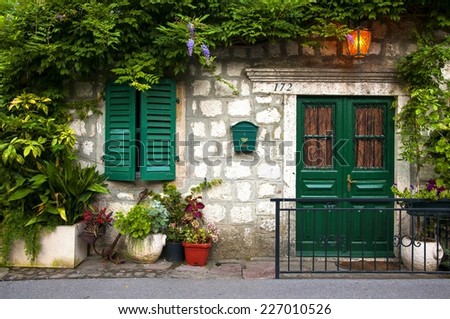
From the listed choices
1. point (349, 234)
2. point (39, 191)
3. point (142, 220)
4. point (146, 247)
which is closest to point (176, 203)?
point (142, 220)

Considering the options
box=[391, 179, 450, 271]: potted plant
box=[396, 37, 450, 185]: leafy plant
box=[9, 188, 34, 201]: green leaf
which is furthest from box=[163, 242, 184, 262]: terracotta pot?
box=[396, 37, 450, 185]: leafy plant

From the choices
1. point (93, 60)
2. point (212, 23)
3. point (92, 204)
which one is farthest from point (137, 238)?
point (212, 23)

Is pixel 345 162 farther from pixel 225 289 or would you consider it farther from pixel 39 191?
pixel 39 191

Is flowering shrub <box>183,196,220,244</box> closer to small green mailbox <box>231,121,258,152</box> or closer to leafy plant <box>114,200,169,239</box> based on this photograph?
leafy plant <box>114,200,169,239</box>

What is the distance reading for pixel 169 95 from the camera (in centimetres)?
563

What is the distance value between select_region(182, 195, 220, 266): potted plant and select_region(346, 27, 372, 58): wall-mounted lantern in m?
2.84

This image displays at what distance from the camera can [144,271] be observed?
5023 mm

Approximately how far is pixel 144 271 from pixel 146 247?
0.32 meters

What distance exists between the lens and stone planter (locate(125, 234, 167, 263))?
17.1 feet

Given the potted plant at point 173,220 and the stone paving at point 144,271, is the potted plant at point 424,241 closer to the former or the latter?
the stone paving at point 144,271

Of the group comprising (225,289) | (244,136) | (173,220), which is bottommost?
(225,289)

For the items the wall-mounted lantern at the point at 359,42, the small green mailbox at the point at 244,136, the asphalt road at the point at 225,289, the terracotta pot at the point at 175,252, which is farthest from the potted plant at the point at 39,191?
the wall-mounted lantern at the point at 359,42

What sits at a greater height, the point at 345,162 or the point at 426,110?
the point at 426,110

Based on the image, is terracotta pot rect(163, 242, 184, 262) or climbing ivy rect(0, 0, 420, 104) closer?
climbing ivy rect(0, 0, 420, 104)
